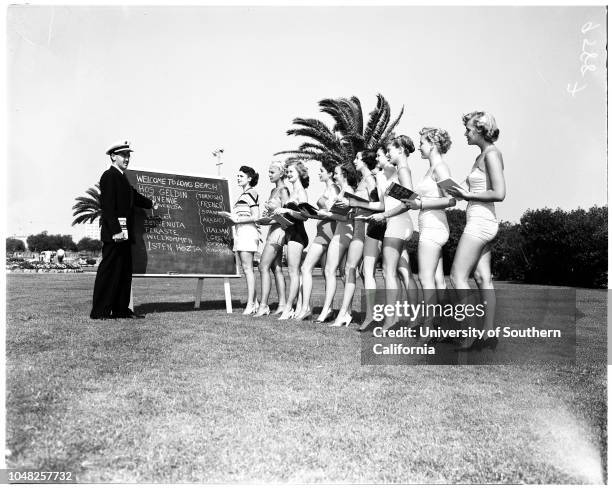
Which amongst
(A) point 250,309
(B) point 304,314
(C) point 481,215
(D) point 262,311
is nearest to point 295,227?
(B) point 304,314

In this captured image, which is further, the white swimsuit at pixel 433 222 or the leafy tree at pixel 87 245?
the leafy tree at pixel 87 245

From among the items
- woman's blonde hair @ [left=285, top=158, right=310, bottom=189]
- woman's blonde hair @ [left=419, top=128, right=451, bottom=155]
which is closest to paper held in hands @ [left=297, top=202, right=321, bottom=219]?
woman's blonde hair @ [left=285, top=158, right=310, bottom=189]

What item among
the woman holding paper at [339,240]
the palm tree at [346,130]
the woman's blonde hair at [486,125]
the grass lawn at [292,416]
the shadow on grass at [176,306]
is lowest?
the grass lawn at [292,416]

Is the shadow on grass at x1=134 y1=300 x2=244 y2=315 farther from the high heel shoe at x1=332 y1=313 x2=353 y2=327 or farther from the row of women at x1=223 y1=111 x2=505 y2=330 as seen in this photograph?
the high heel shoe at x1=332 y1=313 x2=353 y2=327

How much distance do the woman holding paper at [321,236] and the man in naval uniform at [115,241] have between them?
2.13 meters

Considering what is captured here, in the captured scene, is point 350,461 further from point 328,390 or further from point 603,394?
point 603,394

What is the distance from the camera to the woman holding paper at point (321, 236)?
7484mm

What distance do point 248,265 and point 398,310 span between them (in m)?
3.70

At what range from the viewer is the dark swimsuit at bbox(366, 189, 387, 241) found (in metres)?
6.41

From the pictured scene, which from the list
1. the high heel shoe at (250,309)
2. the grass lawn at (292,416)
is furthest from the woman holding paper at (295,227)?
the grass lawn at (292,416)

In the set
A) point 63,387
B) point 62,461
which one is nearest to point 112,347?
point 63,387

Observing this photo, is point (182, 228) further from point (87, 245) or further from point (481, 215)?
point (87, 245)

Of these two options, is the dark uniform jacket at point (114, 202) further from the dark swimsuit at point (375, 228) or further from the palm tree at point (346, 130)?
the palm tree at point (346, 130)

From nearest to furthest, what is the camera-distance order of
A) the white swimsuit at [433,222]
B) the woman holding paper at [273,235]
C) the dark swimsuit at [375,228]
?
the white swimsuit at [433,222], the dark swimsuit at [375,228], the woman holding paper at [273,235]
